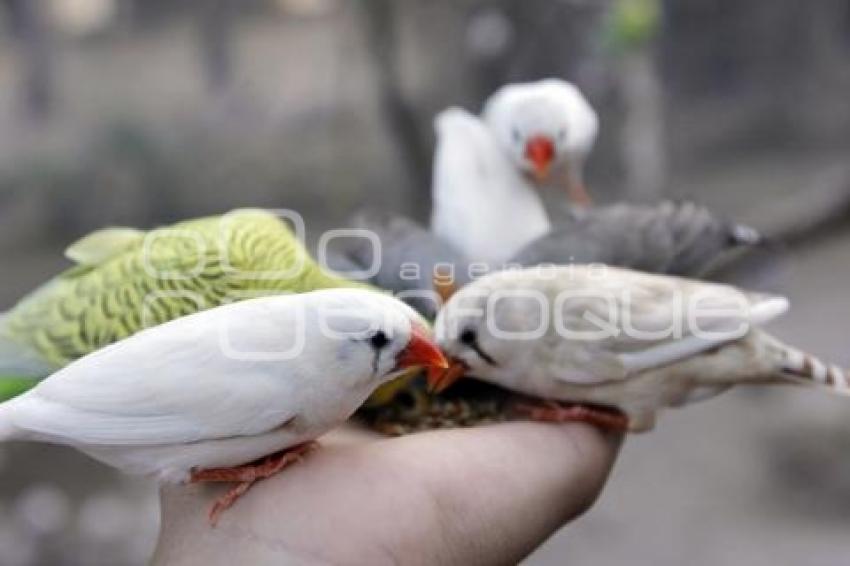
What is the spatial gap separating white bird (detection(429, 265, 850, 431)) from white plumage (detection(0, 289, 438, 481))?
14 cm

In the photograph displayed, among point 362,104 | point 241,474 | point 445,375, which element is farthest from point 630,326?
point 362,104

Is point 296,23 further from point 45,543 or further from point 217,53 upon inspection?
point 45,543

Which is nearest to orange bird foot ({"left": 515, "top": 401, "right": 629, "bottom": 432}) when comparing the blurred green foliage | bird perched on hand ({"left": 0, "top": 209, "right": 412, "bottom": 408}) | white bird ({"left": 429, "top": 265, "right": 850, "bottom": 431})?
white bird ({"left": 429, "top": 265, "right": 850, "bottom": 431})

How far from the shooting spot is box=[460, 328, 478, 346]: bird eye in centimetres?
79

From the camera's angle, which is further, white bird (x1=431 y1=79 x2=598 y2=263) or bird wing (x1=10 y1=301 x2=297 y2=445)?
white bird (x1=431 y1=79 x2=598 y2=263)

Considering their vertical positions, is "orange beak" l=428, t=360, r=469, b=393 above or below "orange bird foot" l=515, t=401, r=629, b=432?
above

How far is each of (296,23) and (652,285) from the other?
1926 millimetres

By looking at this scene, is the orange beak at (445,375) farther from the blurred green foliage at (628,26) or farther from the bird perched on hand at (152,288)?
the blurred green foliage at (628,26)

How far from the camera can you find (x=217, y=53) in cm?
266

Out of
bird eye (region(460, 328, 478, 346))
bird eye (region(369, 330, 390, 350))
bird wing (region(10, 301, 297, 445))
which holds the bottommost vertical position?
bird eye (region(460, 328, 478, 346))

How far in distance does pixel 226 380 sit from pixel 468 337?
202mm

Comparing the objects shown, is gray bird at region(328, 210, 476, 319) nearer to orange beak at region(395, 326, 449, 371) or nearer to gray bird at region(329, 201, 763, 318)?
gray bird at region(329, 201, 763, 318)

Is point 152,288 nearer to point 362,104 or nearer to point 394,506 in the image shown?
point 394,506

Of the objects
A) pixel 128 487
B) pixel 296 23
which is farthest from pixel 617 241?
pixel 296 23
